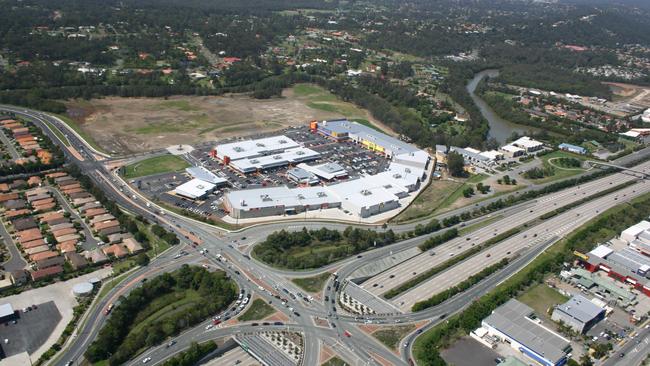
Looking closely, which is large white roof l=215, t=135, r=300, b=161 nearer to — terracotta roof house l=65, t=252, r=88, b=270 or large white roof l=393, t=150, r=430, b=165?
large white roof l=393, t=150, r=430, b=165

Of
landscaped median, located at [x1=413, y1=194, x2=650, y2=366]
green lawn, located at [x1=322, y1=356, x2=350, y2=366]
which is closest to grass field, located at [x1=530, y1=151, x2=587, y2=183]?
landscaped median, located at [x1=413, y1=194, x2=650, y2=366]

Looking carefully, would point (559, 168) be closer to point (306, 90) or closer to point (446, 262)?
point (446, 262)

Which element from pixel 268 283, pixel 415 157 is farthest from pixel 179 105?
pixel 268 283

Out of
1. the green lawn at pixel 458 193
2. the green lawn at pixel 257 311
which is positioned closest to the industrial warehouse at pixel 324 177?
the green lawn at pixel 458 193

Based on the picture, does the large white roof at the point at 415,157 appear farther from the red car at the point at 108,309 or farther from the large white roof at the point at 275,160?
the red car at the point at 108,309

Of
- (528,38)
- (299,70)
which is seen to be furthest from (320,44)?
(528,38)

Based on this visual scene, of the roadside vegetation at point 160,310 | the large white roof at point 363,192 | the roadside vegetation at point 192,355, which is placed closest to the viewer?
the roadside vegetation at point 192,355
